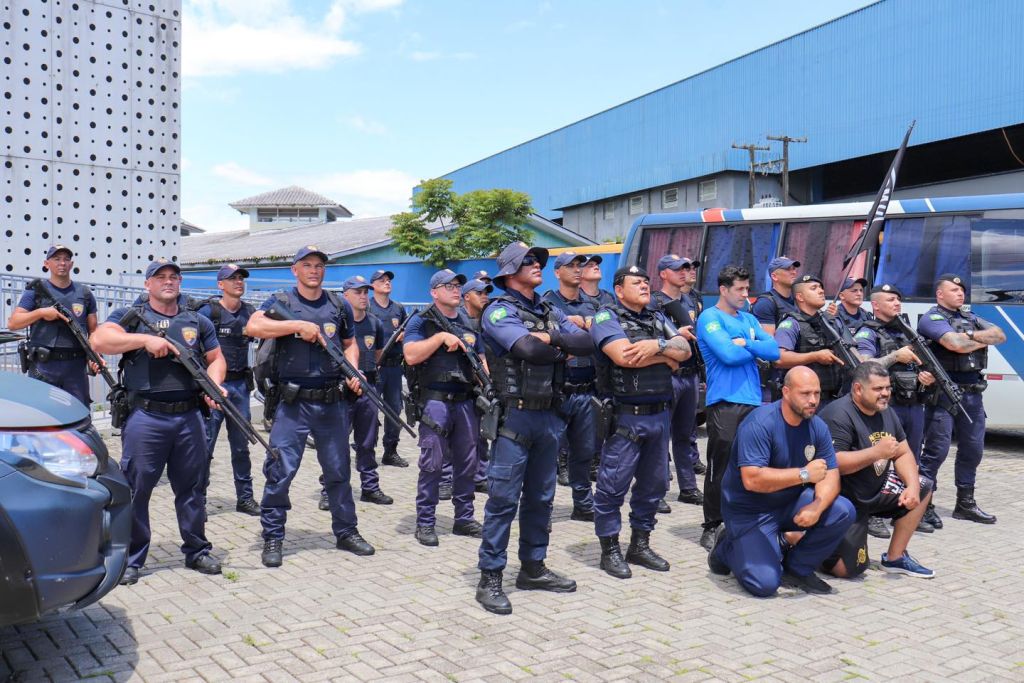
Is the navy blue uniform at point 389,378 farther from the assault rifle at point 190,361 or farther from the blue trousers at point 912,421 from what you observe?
the blue trousers at point 912,421

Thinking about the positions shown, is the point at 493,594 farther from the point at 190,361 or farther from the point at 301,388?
the point at 190,361

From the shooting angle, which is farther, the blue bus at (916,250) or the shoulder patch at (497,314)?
the blue bus at (916,250)

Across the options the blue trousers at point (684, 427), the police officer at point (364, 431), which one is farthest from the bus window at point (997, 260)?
the police officer at point (364, 431)

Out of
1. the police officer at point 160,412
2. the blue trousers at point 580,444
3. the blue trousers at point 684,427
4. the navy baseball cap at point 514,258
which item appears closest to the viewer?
the navy baseball cap at point 514,258

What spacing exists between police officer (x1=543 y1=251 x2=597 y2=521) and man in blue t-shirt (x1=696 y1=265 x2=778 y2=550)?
86 cm

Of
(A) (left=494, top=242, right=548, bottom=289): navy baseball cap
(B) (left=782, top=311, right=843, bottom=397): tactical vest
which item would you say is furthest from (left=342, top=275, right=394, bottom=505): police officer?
(B) (left=782, top=311, right=843, bottom=397): tactical vest

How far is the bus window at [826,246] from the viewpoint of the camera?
1172cm

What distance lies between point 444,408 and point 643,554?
1.82m

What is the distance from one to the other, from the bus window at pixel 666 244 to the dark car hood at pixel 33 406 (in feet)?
32.3

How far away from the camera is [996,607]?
16.8 feet

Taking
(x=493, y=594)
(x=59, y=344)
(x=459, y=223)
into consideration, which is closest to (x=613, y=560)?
(x=493, y=594)

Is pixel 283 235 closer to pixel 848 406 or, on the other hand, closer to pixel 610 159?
pixel 610 159

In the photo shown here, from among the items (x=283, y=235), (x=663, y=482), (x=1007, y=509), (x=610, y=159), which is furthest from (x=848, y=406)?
(x=283, y=235)

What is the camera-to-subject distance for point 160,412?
5.34 m
